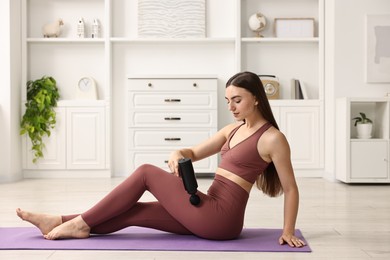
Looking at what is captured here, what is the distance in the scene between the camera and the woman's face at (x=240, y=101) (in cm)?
252

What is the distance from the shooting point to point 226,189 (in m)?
2.58

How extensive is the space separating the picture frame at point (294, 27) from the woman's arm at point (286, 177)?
374cm

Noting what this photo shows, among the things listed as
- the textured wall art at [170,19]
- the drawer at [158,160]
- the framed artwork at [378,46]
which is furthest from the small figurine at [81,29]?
the framed artwork at [378,46]

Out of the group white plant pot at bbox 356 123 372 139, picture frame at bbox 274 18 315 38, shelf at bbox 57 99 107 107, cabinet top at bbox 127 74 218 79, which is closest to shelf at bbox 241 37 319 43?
picture frame at bbox 274 18 315 38

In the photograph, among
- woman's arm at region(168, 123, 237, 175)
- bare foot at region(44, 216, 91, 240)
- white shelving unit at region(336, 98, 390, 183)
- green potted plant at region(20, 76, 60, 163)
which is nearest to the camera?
bare foot at region(44, 216, 91, 240)

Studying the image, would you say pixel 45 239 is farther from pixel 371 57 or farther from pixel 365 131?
pixel 371 57

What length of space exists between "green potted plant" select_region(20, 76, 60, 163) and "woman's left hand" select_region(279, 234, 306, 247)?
3.83 metres

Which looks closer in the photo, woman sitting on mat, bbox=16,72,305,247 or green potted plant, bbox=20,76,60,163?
woman sitting on mat, bbox=16,72,305,247

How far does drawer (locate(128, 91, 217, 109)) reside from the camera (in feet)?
19.4

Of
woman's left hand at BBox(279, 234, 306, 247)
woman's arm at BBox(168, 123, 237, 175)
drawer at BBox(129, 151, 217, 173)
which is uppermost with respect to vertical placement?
A: woman's arm at BBox(168, 123, 237, 175)

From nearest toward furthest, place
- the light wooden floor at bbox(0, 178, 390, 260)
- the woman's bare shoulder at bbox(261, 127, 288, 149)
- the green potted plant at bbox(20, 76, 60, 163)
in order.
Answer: the light wooden floor at bbox(0, 178, 390, 260)
the woman's bare shoulder at bbox(261, 127, 288, 149)
the green potted plant at bbox(20, 76, 60, 163)

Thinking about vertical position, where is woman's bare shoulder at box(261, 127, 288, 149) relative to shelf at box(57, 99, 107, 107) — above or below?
below

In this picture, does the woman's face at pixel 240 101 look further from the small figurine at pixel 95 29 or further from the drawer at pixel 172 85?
the small figurine at pixel 95 29

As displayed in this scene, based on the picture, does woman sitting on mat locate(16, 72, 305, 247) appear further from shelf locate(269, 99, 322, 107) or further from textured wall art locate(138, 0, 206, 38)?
textured wall art locate(138, 0, 206, 38)
